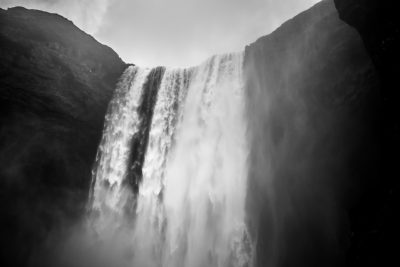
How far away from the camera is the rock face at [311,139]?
488 inches

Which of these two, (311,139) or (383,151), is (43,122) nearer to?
(311,139)

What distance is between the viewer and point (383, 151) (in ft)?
34.0

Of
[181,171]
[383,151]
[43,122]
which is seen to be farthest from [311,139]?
[43,122]

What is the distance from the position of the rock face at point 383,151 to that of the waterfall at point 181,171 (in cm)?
658

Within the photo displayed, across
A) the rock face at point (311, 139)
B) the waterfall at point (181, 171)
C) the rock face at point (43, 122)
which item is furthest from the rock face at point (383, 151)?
the rock face at point (43, 122)

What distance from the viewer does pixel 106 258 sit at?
17.3 metres

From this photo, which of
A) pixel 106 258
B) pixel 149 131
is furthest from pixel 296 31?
pixel 106 258

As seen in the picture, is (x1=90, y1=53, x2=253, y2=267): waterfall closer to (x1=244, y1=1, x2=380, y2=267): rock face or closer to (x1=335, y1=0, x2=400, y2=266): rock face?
(x1=244, y1=1, x2=380, y2=267): rock face

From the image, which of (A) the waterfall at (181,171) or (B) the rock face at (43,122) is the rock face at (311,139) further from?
(B) the rock face at (43,122)

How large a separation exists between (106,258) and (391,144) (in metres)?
14.7

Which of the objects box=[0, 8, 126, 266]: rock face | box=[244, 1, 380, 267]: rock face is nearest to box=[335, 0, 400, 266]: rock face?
box=[244, 1, 380, 267]: rock face

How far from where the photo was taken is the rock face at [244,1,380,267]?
12398 millimetres

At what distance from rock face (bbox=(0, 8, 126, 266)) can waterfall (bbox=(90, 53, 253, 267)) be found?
1328mm

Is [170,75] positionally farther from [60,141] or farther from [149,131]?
[60,141]
